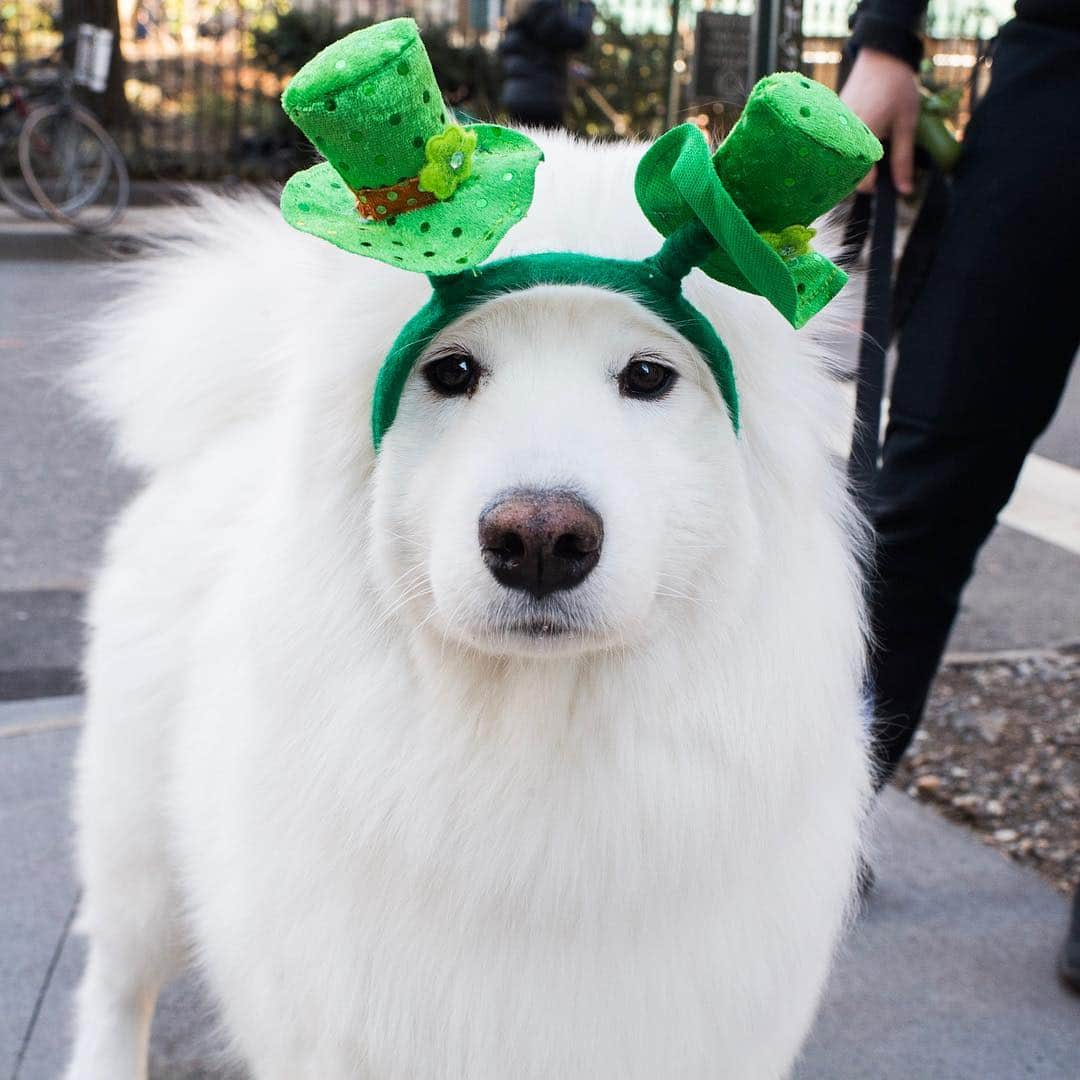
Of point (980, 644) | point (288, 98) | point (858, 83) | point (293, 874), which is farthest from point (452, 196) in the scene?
point (980, 644)

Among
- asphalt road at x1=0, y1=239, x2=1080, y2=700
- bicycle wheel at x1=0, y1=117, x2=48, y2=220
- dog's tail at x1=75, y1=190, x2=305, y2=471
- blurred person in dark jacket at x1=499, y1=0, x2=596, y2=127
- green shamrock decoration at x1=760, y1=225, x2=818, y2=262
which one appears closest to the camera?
green shamrock decoration at x1=760, y1=225, x2=818, y2=262

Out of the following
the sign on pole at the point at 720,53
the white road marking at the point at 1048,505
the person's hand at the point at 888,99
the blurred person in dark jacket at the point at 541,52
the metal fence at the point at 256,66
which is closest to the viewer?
the person's hand at the point at 888,99

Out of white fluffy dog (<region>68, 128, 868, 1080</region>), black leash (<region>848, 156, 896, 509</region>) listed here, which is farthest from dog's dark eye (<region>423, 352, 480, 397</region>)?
black leash (<region>848, 156, 896, 509</region>)

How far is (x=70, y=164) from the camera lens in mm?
11188

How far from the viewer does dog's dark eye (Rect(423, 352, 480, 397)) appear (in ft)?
5.04

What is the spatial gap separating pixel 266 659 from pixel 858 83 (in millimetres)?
1456

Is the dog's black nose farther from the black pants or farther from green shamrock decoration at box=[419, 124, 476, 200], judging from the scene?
the black pants

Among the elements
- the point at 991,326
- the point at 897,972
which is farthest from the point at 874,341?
the point at 897,972

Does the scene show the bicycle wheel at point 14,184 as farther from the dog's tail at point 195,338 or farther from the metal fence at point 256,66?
the dog's tail at point 195,338

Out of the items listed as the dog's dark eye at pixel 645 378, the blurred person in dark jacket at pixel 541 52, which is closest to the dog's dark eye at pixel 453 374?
the dog's dark eye at pixel 645 378

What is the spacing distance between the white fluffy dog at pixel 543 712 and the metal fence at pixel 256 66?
510 inches

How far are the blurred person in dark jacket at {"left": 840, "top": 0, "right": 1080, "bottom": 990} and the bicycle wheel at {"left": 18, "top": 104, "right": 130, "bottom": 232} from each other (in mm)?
9928

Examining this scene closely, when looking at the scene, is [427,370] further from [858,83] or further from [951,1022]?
[951,1022]

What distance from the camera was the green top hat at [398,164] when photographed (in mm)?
1333
